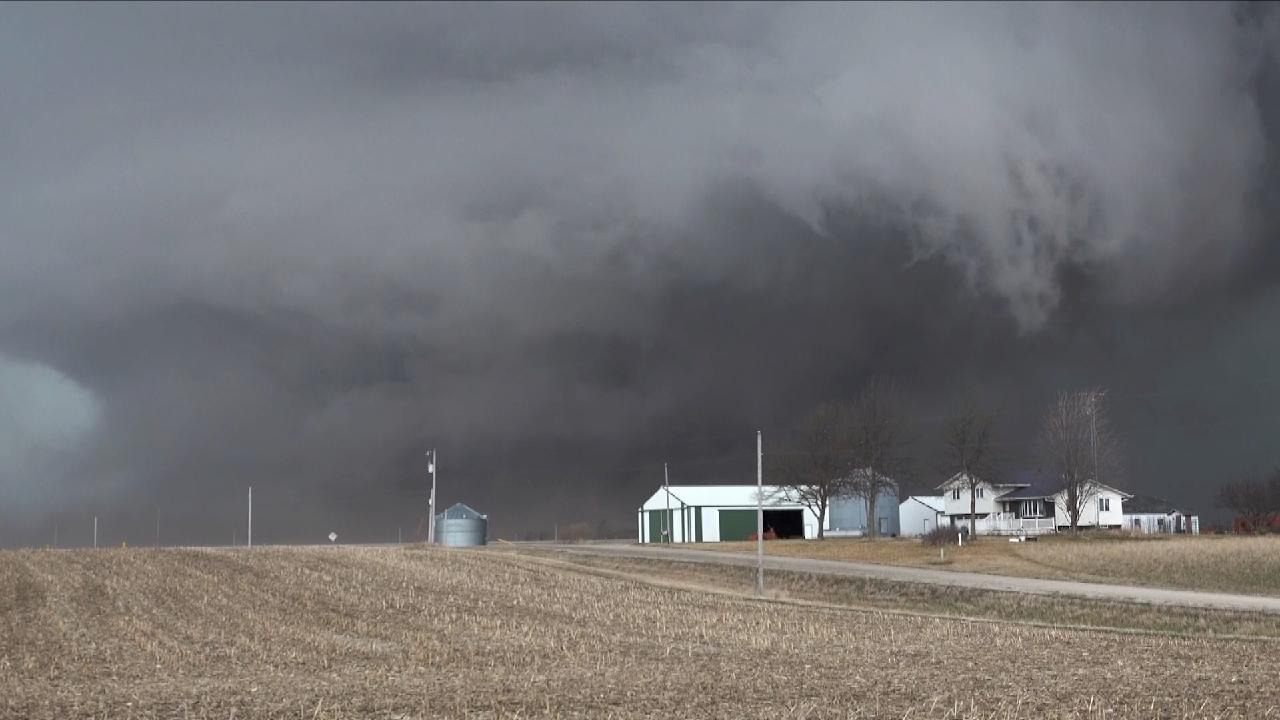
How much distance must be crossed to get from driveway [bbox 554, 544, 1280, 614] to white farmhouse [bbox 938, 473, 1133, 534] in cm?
4349

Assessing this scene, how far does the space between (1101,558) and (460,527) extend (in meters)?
60.1

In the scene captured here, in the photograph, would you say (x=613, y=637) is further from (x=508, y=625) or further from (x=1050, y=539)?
(x=1050, y=539)

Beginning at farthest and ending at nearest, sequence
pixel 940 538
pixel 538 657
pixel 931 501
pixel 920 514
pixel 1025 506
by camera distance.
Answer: pixel 931 501
pixel 920 514
pixel 1025 506
pixel 940 538
pixel 538 657

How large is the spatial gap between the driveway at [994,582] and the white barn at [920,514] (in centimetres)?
4967

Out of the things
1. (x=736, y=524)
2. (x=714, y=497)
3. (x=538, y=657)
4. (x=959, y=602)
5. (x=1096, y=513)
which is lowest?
(x=959, y=602)

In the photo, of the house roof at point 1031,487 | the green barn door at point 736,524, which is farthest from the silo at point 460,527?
the house roof at point 1031,487

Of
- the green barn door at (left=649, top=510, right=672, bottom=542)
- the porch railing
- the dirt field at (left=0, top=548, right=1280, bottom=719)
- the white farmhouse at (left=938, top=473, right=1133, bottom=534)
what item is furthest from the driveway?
the white farmhouse at (left=938, top=473, right=1133, bottom=534)

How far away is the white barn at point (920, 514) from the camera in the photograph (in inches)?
4633

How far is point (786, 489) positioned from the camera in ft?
334

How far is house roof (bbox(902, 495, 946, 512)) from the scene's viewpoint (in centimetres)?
11775

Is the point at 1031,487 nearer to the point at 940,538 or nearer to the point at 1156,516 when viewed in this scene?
the point at 1156,516

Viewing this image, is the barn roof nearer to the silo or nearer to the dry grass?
the silo

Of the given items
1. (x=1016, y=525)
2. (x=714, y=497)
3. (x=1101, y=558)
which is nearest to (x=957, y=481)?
(x=1016, y=525)

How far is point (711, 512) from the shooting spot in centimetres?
10781
